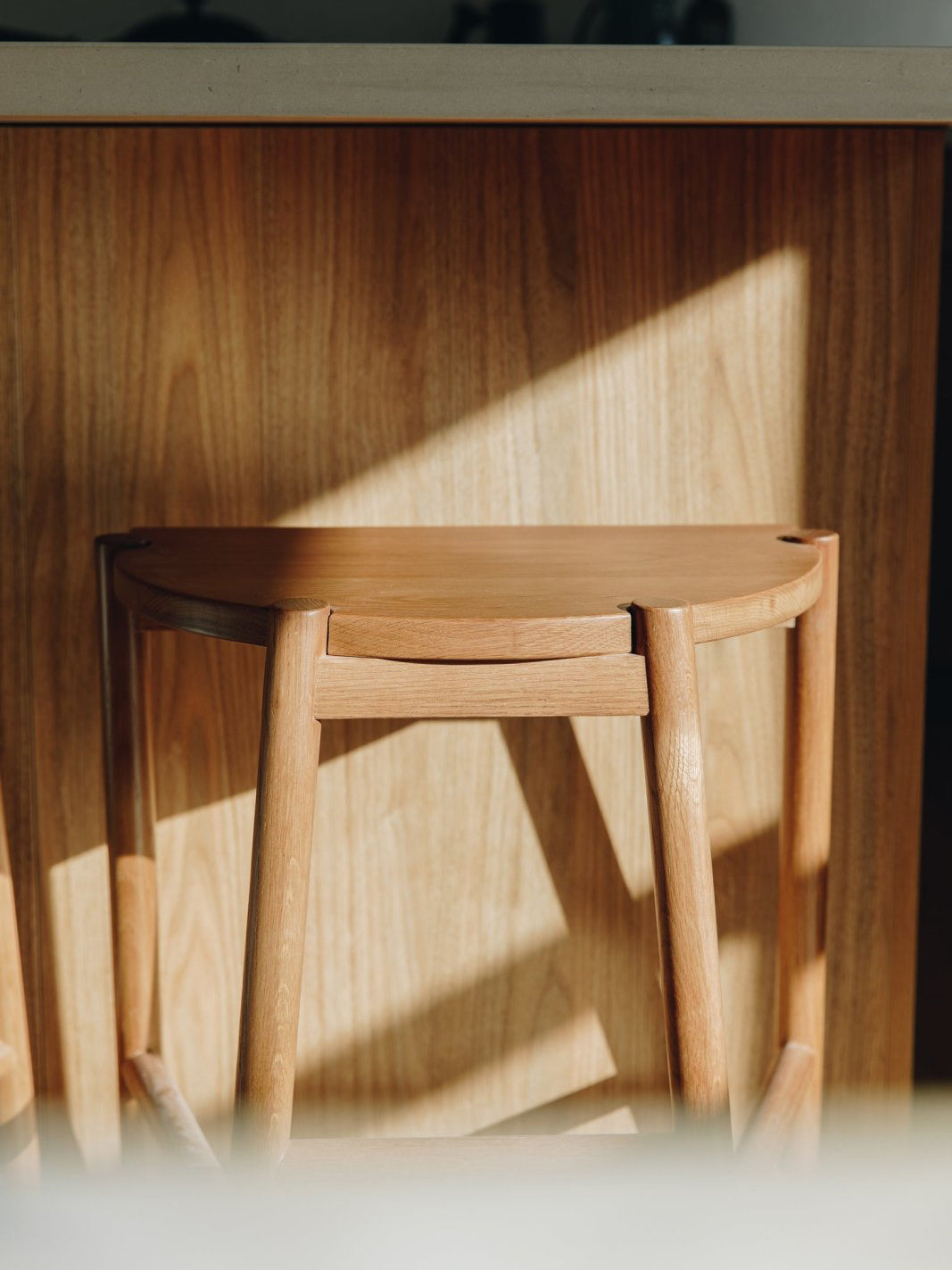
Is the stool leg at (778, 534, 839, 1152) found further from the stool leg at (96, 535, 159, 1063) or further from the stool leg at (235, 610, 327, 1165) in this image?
the stool leg at (96, 535, 159, 1063)

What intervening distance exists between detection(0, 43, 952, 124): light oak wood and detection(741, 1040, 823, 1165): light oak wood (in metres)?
0.81

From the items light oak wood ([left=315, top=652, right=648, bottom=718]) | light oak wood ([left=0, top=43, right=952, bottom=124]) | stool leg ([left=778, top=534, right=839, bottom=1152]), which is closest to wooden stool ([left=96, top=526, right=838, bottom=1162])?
light oak wood ([left=315, top=652, right=648, bottom=718])

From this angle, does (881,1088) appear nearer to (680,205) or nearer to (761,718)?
(761,718)

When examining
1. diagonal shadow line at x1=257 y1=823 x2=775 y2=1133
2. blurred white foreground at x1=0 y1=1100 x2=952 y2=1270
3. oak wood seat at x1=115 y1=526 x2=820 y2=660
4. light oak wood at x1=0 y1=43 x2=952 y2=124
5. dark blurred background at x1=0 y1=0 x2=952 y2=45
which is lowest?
diagonal shadow line at x1=257 y1=823 x2=775 y2=1133

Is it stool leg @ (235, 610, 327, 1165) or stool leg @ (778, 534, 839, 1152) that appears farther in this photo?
stool leg @ (778, 534, 839, 1152)

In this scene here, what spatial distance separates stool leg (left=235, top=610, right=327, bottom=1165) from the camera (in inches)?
Result: 29.3

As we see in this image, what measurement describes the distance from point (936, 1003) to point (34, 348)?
1162mm

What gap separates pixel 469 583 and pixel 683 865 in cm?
25

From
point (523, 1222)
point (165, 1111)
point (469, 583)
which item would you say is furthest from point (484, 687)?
point (165, 1111)

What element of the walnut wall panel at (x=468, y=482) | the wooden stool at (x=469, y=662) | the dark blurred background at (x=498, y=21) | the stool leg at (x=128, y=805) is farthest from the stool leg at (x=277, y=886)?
the dark blurred background at (x=498, y=21)

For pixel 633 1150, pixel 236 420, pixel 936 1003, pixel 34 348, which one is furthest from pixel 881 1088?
pixel 34 348

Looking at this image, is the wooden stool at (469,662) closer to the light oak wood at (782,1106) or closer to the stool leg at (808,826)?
the stool leg at (808,826)

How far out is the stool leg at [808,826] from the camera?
3.45ft

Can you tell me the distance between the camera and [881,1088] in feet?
4.30
